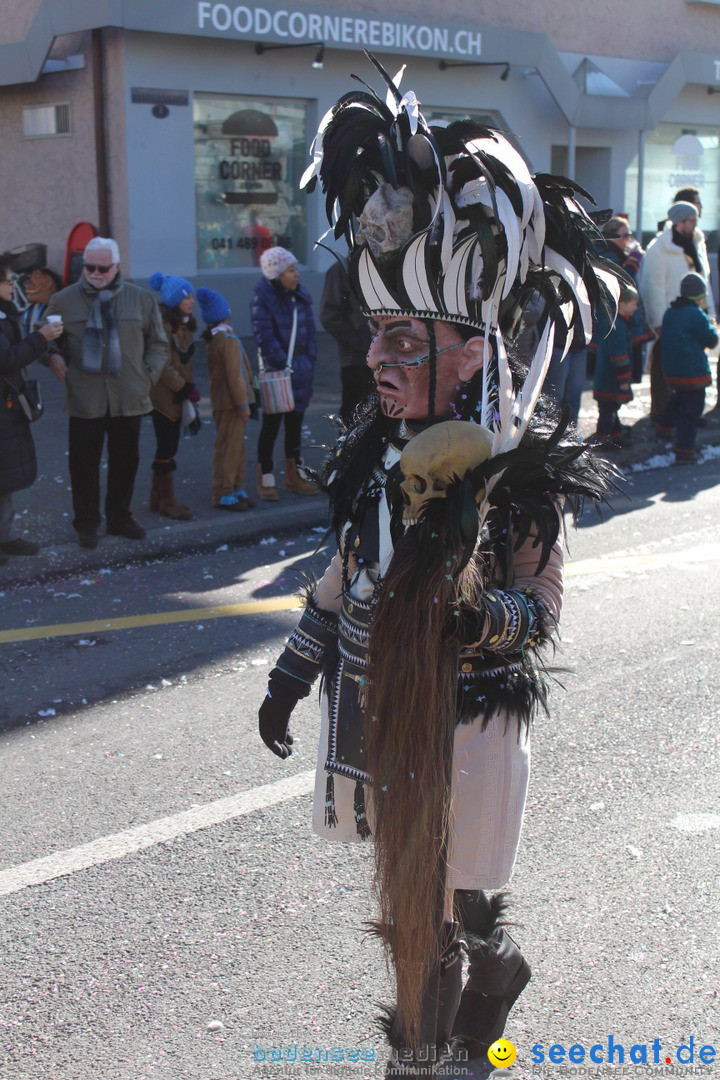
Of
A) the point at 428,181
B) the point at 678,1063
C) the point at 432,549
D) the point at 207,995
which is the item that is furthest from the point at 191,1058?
the point at 428,181

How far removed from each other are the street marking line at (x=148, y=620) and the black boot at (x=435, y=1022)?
3515 millimetres

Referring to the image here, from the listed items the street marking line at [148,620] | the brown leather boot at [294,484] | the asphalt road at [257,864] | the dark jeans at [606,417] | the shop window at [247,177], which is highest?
the shop window at [247,177]

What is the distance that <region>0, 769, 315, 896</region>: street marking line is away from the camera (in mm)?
3934

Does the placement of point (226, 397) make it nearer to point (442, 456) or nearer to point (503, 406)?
point (503, 406)

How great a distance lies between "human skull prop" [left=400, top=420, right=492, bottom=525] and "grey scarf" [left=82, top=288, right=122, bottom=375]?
18.7 ft

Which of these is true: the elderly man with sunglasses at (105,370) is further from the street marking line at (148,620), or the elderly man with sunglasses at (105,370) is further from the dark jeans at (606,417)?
the dark jeans at (606,417)

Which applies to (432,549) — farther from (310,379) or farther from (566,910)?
(310,379)

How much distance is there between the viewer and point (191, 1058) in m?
3.07

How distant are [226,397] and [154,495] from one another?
0.88m

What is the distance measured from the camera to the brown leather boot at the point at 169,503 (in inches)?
340

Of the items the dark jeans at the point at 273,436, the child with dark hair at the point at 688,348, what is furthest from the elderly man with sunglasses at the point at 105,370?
the child with dark hair at the point at 688,348

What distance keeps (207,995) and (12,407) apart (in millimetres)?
4987

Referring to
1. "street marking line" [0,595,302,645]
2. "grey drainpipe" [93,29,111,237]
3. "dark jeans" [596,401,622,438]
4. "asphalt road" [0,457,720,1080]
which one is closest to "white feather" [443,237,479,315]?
"asphalt road" [0,457,720,1080]

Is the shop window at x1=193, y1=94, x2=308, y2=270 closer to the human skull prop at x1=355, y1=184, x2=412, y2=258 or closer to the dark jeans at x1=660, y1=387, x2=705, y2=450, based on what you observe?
the dark jeans at x1=660, y1=387, x2=705, y2=450
